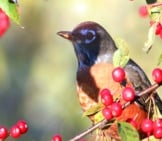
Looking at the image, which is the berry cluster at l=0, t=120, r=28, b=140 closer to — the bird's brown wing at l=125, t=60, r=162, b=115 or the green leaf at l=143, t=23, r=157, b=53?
the green leaf at l=143, t=23, r=157, b=53

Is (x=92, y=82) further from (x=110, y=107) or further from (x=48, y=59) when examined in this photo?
(x=48, y=59)

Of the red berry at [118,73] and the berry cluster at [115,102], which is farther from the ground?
the red berry at [118,73]

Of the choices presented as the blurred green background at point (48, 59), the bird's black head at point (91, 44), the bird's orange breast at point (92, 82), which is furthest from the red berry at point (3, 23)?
the blurred green background at point (48, 59)

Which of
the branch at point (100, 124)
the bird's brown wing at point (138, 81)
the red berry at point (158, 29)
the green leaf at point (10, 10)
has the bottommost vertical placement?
the bird's brown wing at point (138, 81)

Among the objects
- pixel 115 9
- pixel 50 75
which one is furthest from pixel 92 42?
pixel 115 9

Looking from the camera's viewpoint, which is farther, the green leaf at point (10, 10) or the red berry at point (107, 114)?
the red berry at point (107, 114)

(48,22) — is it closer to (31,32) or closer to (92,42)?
(31,32)

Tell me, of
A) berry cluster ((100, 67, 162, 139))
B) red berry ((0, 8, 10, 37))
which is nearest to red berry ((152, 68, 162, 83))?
berry cluster ((100, 67, 162, 139))

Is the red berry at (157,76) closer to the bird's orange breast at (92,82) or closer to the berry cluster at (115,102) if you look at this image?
the berry cluster at (115,102)
